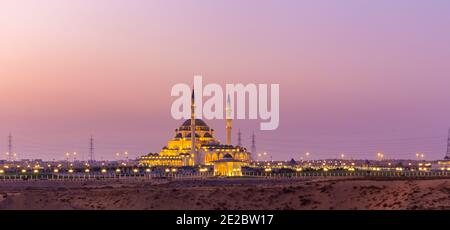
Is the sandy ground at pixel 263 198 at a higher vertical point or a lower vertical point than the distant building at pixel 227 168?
lower

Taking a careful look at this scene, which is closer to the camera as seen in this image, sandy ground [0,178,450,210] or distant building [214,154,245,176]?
sandy ground [0,178,450,210]

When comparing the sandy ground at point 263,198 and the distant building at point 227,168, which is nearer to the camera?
the sandy ground at point 263,198

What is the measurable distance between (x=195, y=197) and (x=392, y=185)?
62.4 feet

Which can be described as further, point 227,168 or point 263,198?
point 227,168

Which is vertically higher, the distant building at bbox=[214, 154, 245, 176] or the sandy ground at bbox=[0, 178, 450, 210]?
the distant building at bbox=[214, 154, 245, 176]

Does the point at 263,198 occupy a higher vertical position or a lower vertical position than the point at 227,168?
lower
